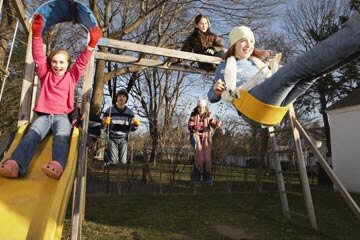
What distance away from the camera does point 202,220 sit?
6.53 m

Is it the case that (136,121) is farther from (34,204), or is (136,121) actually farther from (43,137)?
(34,204)

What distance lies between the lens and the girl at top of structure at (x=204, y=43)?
6949mm

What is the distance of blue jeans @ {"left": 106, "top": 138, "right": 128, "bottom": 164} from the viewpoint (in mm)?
6469

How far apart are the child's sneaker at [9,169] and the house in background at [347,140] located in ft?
44.2

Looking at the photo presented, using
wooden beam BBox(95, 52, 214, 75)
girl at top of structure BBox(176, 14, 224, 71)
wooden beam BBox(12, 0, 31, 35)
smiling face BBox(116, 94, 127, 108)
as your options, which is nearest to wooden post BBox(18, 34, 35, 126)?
wooden beam BBox(12, 0, 31, 35)

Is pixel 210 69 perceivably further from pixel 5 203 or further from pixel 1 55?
pixel 1 55

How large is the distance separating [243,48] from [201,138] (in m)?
2.71

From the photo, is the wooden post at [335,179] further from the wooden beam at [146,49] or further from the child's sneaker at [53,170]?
the child's sneaker at [53,170]

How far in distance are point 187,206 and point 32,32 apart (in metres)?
4.99

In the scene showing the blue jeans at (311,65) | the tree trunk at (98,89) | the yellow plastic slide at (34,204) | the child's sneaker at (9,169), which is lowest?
the yellow plastic slide at (34,204)

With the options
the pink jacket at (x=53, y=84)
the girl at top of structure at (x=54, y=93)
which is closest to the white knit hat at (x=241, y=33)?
the girl at top of structure at (x=54, y=93)

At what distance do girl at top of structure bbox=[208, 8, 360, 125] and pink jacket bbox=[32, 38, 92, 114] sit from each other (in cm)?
168

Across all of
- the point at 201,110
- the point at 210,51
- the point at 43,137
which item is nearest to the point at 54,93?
the point at 43,137

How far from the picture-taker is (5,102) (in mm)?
13617
